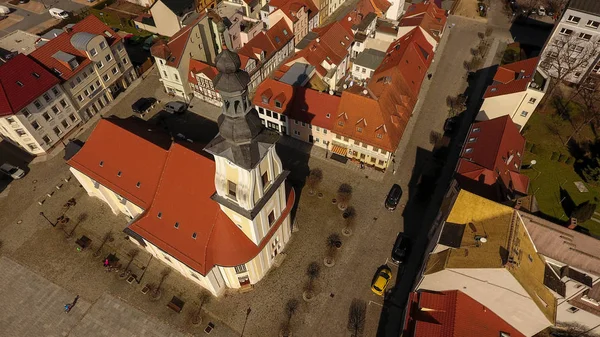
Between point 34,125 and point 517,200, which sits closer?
point 517,200

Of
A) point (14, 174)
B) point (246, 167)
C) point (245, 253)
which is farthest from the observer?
point (14, 174)

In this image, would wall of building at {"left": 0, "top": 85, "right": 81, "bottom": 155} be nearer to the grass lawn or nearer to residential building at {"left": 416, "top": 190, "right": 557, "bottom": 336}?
residential building at {"left": 416, "top": 190, "right": 557, "bottom": 336}

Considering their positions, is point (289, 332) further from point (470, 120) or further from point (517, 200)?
point (470, 120)

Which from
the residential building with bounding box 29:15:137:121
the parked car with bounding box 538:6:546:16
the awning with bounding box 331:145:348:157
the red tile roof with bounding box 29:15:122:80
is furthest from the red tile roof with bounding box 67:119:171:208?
the parked car with bounding box 538:6:546:16

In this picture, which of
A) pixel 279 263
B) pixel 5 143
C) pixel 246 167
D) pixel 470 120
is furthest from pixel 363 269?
pixel 5 143

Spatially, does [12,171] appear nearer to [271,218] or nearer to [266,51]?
[271,218]

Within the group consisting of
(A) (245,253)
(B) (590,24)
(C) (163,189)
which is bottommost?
(A) (245,253)

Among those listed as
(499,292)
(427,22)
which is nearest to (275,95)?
(427,22)
